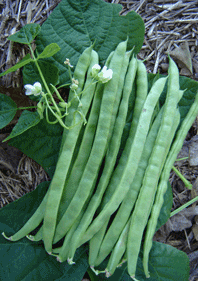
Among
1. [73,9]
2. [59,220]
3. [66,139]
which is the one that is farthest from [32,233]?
[73,9]

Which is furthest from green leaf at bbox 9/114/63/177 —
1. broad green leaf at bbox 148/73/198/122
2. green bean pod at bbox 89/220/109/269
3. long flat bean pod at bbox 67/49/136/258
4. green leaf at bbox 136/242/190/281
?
green leaf at bbox 136/242/190/281

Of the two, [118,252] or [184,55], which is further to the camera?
[184,55]

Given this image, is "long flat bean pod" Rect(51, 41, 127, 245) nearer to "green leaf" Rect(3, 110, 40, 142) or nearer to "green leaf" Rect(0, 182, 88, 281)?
"green leaf" Rect(0, 182, 88, 281)

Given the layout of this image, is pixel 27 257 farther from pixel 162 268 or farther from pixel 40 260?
pixel 162 268

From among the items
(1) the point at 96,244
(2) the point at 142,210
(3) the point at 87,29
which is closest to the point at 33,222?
(1) the point at 96,244

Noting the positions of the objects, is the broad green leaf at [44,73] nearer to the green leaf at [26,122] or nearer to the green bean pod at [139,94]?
the green leaf at [26,122]

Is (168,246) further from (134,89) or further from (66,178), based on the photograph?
(134,89)

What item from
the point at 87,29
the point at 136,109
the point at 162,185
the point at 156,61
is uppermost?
the point at 87,29
